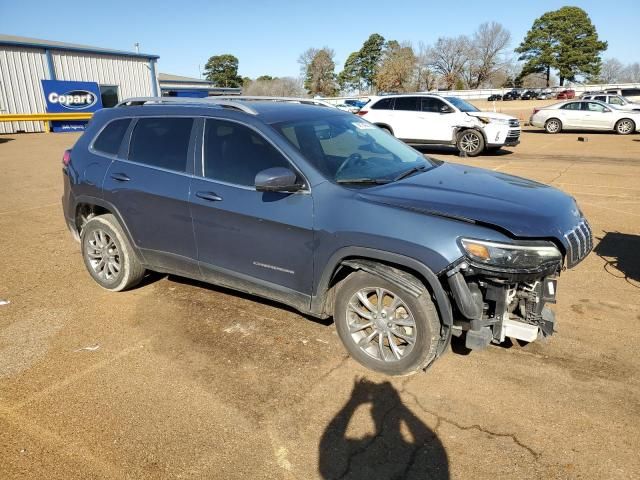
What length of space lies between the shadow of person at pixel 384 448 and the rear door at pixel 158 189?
76.6 inches

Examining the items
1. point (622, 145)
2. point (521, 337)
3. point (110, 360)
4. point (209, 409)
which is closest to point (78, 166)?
point (110, 360)

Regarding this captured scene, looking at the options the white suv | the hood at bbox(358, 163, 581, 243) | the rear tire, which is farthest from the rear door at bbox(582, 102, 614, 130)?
the hood at bbox(358, 163, 581, 243)

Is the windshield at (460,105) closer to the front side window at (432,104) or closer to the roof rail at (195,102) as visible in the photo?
the front side window at (432,104)

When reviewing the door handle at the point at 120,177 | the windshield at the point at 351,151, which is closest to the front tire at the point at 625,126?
the windshield at the point at 351,151

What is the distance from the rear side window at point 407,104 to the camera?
14.6 metres

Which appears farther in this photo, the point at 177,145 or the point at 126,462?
the point at 177,145

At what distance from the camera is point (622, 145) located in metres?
16.9

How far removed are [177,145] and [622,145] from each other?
1764cm

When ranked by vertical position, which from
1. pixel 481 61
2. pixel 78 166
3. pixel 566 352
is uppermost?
pixel 481 61

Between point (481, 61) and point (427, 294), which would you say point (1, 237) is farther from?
point (481, 61)

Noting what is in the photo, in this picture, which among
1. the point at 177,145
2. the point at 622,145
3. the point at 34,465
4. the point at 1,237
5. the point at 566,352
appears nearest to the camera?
the point at 34,465

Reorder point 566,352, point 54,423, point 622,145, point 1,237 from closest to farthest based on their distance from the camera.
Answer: point 54,423
point 566,352
point 1,237
point 622,145

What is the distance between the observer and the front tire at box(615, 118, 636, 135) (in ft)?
67.5

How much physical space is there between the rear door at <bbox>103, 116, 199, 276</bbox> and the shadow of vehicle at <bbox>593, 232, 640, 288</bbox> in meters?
4.32
